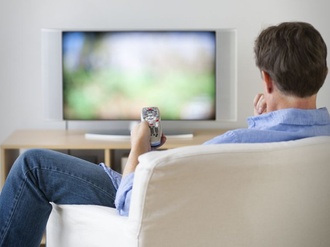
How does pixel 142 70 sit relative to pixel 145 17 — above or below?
below

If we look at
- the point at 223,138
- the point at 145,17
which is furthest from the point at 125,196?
the point at 145,17

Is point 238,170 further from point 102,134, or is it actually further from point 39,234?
point 102,134

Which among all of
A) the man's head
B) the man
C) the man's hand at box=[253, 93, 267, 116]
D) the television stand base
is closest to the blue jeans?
the man

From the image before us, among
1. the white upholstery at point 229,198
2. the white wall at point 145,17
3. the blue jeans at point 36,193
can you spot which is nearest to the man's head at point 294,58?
the white upholstery at point 229,198

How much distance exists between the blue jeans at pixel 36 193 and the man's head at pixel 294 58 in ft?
2.43

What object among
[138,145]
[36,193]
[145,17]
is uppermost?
[145,17]

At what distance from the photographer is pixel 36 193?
2654 millimetres

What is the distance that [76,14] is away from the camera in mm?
4613

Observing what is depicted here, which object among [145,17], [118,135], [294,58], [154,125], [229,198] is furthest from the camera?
[145,17]

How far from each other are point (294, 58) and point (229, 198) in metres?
0.47

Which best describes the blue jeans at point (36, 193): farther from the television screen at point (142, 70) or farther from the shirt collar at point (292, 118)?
the television screen at point (142, 70)

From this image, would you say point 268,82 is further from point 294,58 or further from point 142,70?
point 142,70

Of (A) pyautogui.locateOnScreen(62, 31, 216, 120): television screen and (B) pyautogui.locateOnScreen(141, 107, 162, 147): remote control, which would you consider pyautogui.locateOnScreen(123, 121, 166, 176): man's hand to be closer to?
(B) pyautogui.locateOnScreen(141, 107, 162, 147): remote control

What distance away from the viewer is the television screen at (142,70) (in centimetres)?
438
